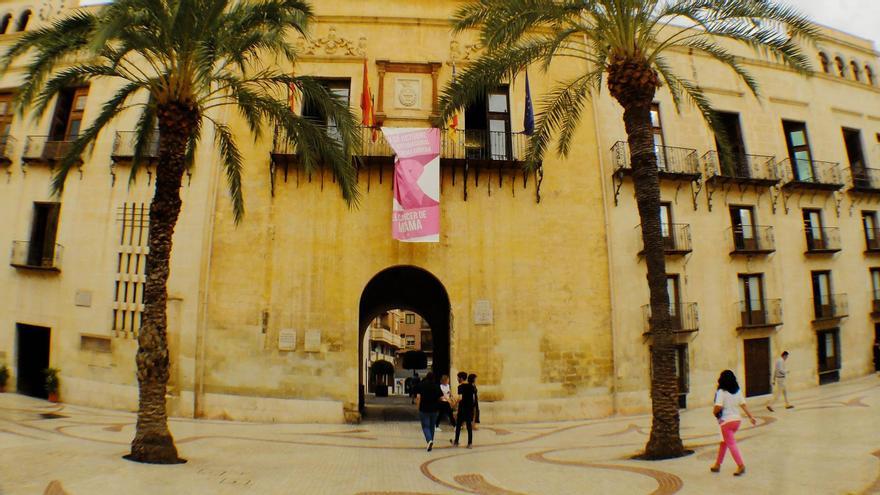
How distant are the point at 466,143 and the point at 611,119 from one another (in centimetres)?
600

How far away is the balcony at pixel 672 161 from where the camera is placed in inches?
716

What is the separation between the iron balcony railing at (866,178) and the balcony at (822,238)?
3.44m

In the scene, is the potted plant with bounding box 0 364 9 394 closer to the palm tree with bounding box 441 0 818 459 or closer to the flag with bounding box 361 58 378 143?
the flag with bounding box 361 58 378 143

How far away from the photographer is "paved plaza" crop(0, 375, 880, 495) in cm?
779

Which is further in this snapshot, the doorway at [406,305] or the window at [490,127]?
the doorway at [406,305]

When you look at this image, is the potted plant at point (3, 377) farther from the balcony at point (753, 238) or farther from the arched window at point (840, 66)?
the arched window at point (840, 66)

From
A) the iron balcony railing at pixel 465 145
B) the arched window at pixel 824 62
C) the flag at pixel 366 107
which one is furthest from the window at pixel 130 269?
the arched window at pixel 824 62

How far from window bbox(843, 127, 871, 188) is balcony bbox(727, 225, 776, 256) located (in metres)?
7.41

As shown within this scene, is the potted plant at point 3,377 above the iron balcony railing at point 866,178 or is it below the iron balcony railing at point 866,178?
below

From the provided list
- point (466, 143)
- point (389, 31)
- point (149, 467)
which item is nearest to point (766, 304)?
point (466, 143)

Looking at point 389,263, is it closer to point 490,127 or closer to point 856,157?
point 490,127

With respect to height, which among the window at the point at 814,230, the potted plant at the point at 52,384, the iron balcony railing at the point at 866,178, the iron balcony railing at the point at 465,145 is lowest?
the potted plant at the point at 52,384

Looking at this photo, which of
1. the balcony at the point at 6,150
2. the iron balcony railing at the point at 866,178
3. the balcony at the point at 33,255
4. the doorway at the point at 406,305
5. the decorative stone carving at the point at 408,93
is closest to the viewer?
the decorative stone carving at the point at 408,93

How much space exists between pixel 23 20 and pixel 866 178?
1583 inches
